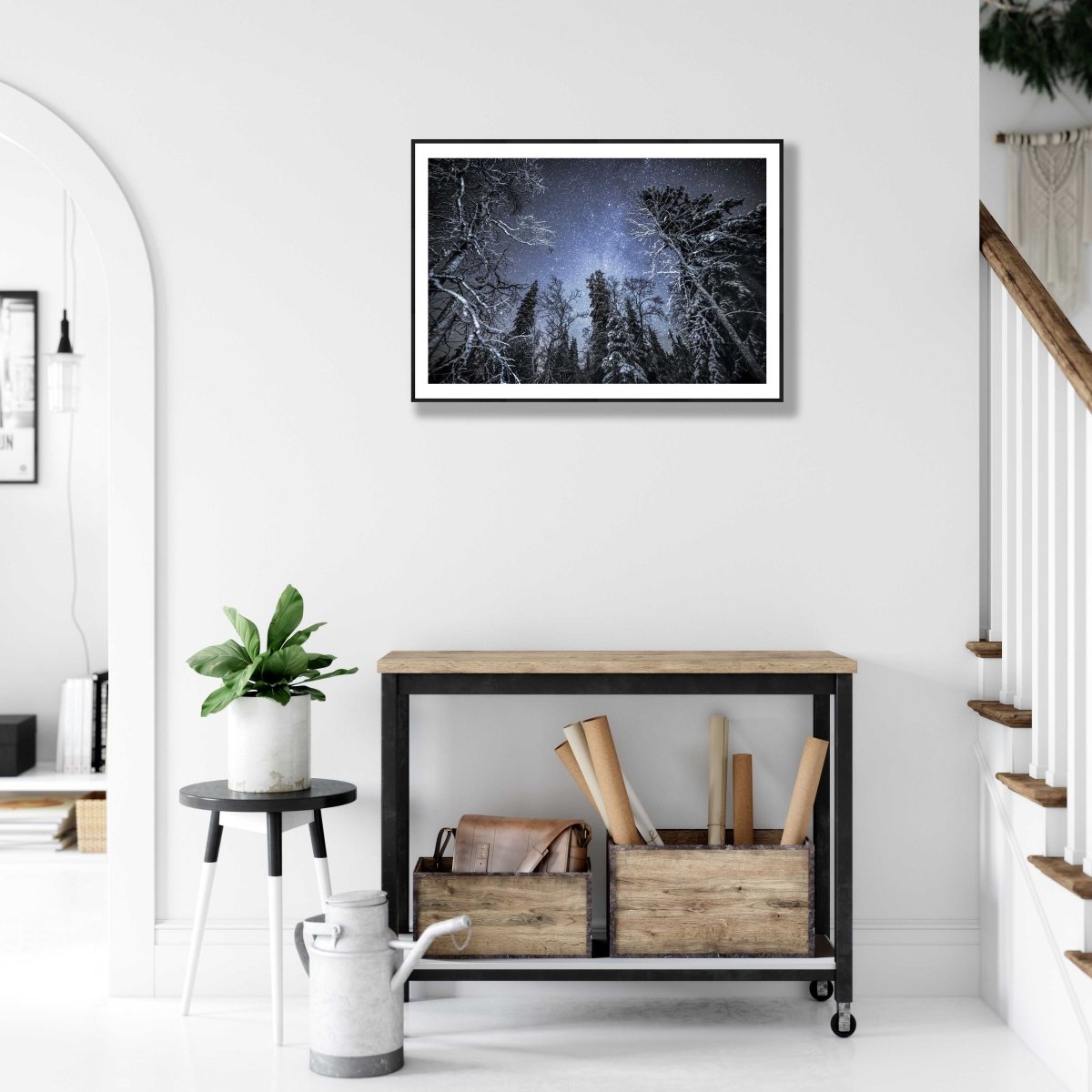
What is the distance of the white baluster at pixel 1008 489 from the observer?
2.60m

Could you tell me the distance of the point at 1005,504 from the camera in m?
2.63

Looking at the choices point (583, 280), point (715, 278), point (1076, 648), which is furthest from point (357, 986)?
point (715, 278)

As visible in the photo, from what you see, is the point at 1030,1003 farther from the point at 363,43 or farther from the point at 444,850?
the point at 363,43

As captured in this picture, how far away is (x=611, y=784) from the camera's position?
8.00ft

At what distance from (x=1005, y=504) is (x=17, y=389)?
3.48m

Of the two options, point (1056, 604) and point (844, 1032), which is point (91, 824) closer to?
point (844, 1032)

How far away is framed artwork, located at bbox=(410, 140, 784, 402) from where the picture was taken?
2.71 metres

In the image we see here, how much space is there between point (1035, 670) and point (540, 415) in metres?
1.20

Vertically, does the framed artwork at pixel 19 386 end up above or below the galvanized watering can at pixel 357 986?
above

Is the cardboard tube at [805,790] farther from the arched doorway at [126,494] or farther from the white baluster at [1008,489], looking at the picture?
the arched doorway at [126,494]

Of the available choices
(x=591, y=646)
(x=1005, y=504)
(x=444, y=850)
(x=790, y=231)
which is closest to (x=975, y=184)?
(x=790, y=231)

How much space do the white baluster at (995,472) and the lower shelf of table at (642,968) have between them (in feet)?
2.61

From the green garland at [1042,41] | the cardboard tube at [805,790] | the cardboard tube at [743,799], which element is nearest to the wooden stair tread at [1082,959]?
the cardboard tube at [805,790]

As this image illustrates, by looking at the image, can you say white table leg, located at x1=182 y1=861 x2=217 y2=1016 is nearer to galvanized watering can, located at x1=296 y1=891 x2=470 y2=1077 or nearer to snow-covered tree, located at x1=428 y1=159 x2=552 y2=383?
galvanized watering can, located at x1=296 y1=891 x2=470 y2=1077
